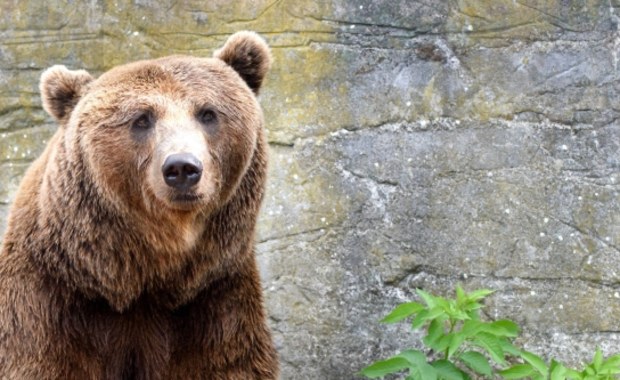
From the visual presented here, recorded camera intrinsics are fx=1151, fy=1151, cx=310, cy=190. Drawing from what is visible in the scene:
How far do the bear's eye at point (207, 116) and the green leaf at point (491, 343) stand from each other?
1.26m

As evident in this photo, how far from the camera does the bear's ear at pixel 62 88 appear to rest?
4.06m

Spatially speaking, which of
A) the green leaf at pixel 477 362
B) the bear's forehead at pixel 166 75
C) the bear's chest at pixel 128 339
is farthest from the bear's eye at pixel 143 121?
the green leaf at pixel 477 362

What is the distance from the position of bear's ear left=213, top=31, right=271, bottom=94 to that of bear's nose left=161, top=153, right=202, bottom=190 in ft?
2.28

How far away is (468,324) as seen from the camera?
4.25 m

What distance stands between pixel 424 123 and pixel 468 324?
101cm

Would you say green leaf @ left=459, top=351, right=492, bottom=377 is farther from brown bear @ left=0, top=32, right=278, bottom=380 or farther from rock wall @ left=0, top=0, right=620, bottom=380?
brown bear @ left=0, top=32, right=278, bottom=380

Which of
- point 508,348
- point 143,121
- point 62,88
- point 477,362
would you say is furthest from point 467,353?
point 62,88

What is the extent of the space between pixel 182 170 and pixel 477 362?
1.42 metres

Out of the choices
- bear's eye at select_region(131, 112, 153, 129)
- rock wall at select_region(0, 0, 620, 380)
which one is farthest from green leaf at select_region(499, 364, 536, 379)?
bear's eye at select_region(131, 112, 153, 129)

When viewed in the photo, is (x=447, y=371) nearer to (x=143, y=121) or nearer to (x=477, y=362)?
(x=477, y=362)

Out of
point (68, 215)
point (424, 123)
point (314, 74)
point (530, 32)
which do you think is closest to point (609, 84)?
point (530, 32)

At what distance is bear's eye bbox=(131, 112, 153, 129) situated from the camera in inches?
152

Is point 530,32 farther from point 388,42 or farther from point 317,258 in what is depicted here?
point 317,258

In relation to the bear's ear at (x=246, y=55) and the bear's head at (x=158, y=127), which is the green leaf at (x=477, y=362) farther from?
the bear's ear at (x=246, y=55)
